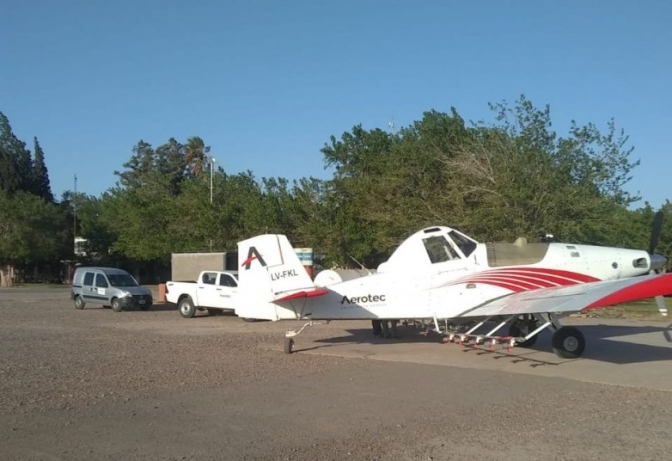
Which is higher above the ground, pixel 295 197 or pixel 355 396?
pixel 295 197

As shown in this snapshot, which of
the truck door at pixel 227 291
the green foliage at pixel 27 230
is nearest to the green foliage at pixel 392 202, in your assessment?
the green foliage at pixel 27 230

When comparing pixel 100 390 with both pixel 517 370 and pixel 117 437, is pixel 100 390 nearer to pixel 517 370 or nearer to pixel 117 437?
pixel 117 437

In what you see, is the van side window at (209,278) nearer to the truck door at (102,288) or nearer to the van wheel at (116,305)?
the van wheel at (116,305)

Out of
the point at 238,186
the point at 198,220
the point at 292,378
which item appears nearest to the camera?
the point at 292,378

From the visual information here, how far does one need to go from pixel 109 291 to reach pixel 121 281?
116 centimetres

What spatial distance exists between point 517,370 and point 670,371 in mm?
2875

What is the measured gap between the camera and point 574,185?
30.2 metres

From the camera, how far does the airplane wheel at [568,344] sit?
13.6 metres

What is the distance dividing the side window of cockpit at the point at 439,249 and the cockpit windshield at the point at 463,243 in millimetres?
200

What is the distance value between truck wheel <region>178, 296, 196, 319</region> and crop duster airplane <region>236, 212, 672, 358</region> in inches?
446

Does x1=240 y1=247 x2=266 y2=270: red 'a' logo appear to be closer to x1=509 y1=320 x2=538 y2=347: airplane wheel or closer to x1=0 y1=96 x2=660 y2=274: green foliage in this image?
x1=509 y1=320 x2=538 y2=347: airplane wheel

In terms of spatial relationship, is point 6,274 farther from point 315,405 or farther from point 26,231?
point 315,405

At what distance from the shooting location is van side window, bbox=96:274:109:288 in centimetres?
2990

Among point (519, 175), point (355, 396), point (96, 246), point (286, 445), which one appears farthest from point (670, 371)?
point (96, 246)
